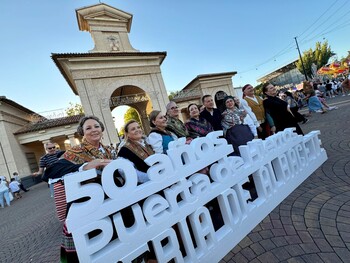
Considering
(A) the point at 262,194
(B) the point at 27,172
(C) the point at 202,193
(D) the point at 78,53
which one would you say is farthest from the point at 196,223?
(B) the point at 27,172

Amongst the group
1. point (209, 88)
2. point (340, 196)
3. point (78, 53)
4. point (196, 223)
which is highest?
point (78, 53)

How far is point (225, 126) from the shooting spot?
3783mm

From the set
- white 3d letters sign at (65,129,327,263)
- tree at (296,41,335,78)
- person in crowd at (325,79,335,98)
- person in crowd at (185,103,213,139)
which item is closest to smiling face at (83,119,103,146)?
white 3d letters sign at (65,129,327,263)

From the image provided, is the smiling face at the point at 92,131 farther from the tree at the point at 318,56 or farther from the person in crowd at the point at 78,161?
the tree at the point at 318,56

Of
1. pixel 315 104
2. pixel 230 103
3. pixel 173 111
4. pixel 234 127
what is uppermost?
pixel 173 111

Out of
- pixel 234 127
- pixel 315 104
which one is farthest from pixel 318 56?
pixel 234 127

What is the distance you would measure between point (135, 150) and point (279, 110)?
353 cm

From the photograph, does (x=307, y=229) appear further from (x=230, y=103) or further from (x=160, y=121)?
(x=230, y=103)

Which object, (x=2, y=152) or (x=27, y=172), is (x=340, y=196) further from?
(x=27, y=172)

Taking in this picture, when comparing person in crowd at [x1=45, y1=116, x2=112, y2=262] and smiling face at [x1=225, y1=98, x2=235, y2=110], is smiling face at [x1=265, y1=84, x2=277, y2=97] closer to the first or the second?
smiling face at [x1=225, y1=98, x2=235, y2=110]

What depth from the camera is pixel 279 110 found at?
421cm

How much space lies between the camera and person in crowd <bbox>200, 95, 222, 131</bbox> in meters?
3.97

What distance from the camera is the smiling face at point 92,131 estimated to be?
2057 mm

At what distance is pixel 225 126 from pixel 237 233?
204 centimetres
